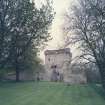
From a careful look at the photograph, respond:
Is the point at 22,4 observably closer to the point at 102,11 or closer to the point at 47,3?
the point at 47,3

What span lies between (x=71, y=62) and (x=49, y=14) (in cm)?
719

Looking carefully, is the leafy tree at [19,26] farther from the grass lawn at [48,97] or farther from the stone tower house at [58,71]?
the stone tower house at [58,71]

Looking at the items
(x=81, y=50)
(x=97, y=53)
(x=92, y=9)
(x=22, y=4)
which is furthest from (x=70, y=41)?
(x=22, y=4)

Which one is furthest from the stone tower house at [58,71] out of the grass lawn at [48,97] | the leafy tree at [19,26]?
the grass lawn at [48,97]

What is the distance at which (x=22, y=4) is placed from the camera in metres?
26.6

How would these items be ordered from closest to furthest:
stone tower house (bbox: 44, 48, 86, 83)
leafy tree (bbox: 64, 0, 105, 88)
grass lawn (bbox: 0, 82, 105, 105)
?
grass lawn (bbox: 0, 82, 105, 105) < leafy tree (bbox: 64, 0, 105, 88) < stone tower house (bbox: 44, 48, 86, 83)

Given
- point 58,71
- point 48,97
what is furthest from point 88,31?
point 58,71

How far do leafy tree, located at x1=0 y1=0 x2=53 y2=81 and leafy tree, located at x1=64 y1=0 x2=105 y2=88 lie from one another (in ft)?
11.8

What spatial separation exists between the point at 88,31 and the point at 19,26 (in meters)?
7.75

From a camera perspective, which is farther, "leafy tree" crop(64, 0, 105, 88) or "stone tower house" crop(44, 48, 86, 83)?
"stone tower house" crop(44, 48, 86, 83)

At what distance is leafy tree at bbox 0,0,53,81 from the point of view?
86.0 ft

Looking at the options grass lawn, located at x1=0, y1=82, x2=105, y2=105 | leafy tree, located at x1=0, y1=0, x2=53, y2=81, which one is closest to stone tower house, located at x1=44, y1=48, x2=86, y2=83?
leafy tree, located at x1=0, y1=0, x2=53, y2=81

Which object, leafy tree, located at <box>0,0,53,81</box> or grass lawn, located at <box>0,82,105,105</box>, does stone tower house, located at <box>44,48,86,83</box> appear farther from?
grass lawn, located at <box>0,82,105,105</box>

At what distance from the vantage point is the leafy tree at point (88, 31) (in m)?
22.8
